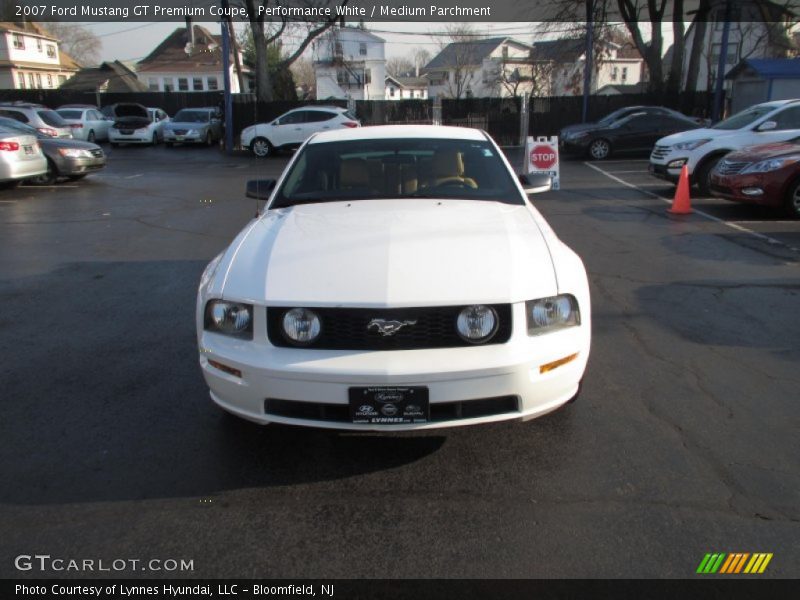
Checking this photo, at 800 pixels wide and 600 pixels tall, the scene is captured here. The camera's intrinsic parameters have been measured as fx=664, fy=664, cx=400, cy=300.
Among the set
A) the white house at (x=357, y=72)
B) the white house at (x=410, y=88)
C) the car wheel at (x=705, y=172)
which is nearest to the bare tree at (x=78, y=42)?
the white house at (x=357, y=72)

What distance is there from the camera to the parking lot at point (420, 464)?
8.74 feet

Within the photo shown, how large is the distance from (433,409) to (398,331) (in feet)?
1.24

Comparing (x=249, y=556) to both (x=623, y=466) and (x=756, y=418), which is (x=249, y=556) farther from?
(x=756, y=418)

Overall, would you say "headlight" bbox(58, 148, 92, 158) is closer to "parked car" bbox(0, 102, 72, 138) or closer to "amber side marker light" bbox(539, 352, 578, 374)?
"parked car" bbox(0, 102, 72, 138)

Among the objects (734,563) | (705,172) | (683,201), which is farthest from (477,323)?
(705,172)

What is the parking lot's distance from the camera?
8.74 feet

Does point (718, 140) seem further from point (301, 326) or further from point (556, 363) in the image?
point (301, 326)

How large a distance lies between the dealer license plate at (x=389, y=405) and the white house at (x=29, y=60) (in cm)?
6058

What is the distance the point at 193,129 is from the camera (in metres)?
26.9

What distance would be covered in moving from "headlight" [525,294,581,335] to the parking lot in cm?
70

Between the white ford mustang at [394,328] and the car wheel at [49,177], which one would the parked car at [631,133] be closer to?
the car wheel at [49,177]

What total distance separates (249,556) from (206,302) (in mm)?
1228

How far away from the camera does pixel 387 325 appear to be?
294cm
